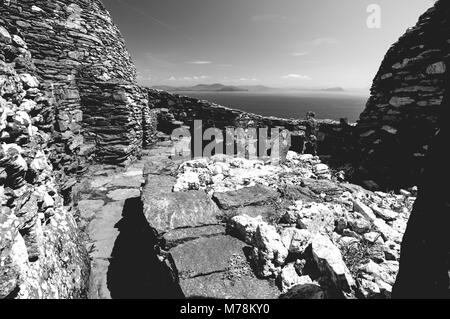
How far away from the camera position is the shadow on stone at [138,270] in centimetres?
346

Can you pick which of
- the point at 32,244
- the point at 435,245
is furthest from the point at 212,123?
the point at 435,245

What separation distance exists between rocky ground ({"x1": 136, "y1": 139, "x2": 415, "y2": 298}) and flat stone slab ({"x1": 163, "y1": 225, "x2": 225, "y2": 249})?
14mm

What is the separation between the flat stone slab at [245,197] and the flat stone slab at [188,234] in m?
0.59

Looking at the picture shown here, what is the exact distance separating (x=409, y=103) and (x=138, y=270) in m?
7.16

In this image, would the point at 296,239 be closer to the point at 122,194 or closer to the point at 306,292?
the point at 306,292

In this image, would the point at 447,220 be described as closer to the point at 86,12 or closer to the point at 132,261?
the point at 132,261

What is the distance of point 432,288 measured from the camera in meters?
1.87

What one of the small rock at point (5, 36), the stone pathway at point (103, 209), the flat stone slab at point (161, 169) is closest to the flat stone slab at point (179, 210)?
the stone pathway at point (103, 209)

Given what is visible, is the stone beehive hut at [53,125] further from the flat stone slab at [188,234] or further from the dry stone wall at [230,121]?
the dry stone wall at [230,121]

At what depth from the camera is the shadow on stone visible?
136 inches

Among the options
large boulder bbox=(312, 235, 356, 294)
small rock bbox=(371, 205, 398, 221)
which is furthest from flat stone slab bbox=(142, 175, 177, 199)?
small rock bbox=(371, 205, 398, 221)

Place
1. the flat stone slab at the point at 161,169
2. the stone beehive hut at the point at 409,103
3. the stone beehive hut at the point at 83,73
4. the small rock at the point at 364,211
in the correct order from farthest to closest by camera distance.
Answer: the stone beehive hut at the point at 83,73
the flat stone slab at the point at 161,169
the stone beehive hut at the point at 409,103
the small rock at the point at 364,211

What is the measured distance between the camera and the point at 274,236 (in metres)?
3.05
